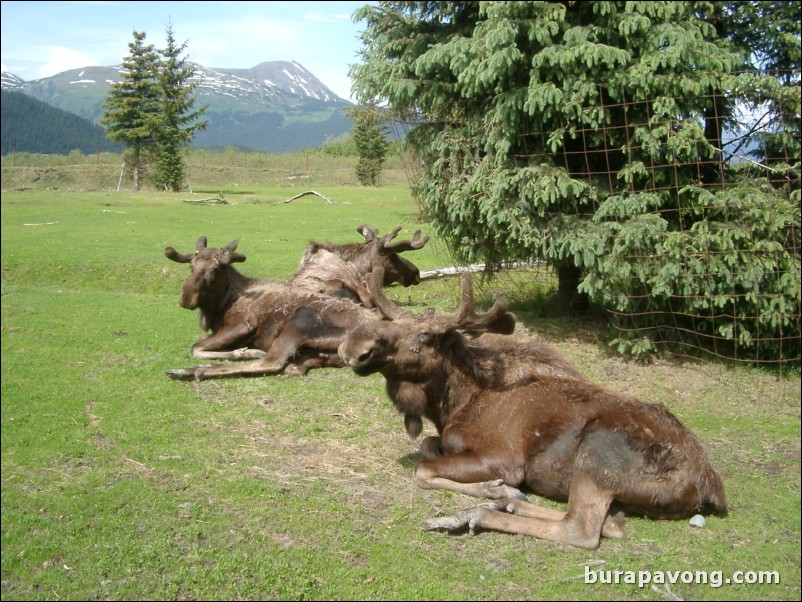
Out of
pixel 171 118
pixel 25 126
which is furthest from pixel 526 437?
pixel 171 118

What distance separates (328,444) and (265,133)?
199440 millimetres

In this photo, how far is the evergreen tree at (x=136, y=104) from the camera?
4272 cm

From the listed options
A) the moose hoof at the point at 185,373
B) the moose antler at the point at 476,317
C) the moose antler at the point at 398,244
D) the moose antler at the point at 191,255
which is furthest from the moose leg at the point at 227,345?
the moose antler at the point at 476,317

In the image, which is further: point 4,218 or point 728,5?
point 4,218

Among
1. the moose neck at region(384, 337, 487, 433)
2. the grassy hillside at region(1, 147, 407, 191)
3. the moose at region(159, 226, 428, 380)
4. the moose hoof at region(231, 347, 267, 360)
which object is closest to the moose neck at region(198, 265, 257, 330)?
the moose at region(159, 226, 428, 380)

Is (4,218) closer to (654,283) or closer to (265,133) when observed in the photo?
(654,283)

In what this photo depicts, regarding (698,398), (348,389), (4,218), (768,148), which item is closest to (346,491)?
(348,389)

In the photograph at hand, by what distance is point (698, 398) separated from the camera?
9.91 m

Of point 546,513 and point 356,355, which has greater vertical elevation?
point 356,355

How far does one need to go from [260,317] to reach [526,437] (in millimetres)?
6311

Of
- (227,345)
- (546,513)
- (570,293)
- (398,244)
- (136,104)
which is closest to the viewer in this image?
(546,513)

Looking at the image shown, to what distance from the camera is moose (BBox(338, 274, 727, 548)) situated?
6004mm

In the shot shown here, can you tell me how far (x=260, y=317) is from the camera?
38.6 ft

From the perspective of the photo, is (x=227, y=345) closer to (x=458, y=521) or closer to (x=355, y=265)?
(x=355, y=265)
